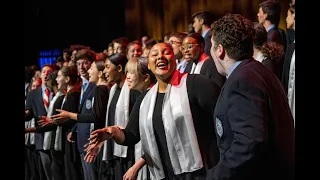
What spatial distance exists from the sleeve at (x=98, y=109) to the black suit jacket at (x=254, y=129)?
2.65m

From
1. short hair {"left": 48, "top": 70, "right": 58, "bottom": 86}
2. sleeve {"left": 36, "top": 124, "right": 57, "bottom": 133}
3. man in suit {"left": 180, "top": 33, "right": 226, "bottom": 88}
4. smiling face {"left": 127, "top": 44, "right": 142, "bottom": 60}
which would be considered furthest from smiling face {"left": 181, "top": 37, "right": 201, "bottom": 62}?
short hair {"left": 48, "top": 70, "right": 58, "bottom": 86}

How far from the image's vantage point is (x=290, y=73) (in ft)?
13.6

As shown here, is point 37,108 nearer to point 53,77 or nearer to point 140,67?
point 53,77

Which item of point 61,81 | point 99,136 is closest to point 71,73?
point 61,81

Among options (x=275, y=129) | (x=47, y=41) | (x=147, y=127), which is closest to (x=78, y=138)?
(x=147, y=127)

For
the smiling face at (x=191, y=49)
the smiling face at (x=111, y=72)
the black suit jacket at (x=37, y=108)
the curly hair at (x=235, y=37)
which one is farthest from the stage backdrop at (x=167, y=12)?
the curly hair at (x=235, y=37)

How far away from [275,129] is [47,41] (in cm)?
1000

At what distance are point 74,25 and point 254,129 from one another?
31.5ft

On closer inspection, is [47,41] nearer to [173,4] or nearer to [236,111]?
[173,4]

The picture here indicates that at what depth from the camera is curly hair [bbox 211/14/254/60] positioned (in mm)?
2629

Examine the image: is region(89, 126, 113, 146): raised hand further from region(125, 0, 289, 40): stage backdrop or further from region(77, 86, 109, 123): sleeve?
region(125, 0, 289, 40): stage backdrop

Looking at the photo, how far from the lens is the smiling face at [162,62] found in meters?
3.69

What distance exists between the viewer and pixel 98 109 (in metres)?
5.08

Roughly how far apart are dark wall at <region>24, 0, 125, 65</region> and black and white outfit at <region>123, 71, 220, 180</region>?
7822 mm
